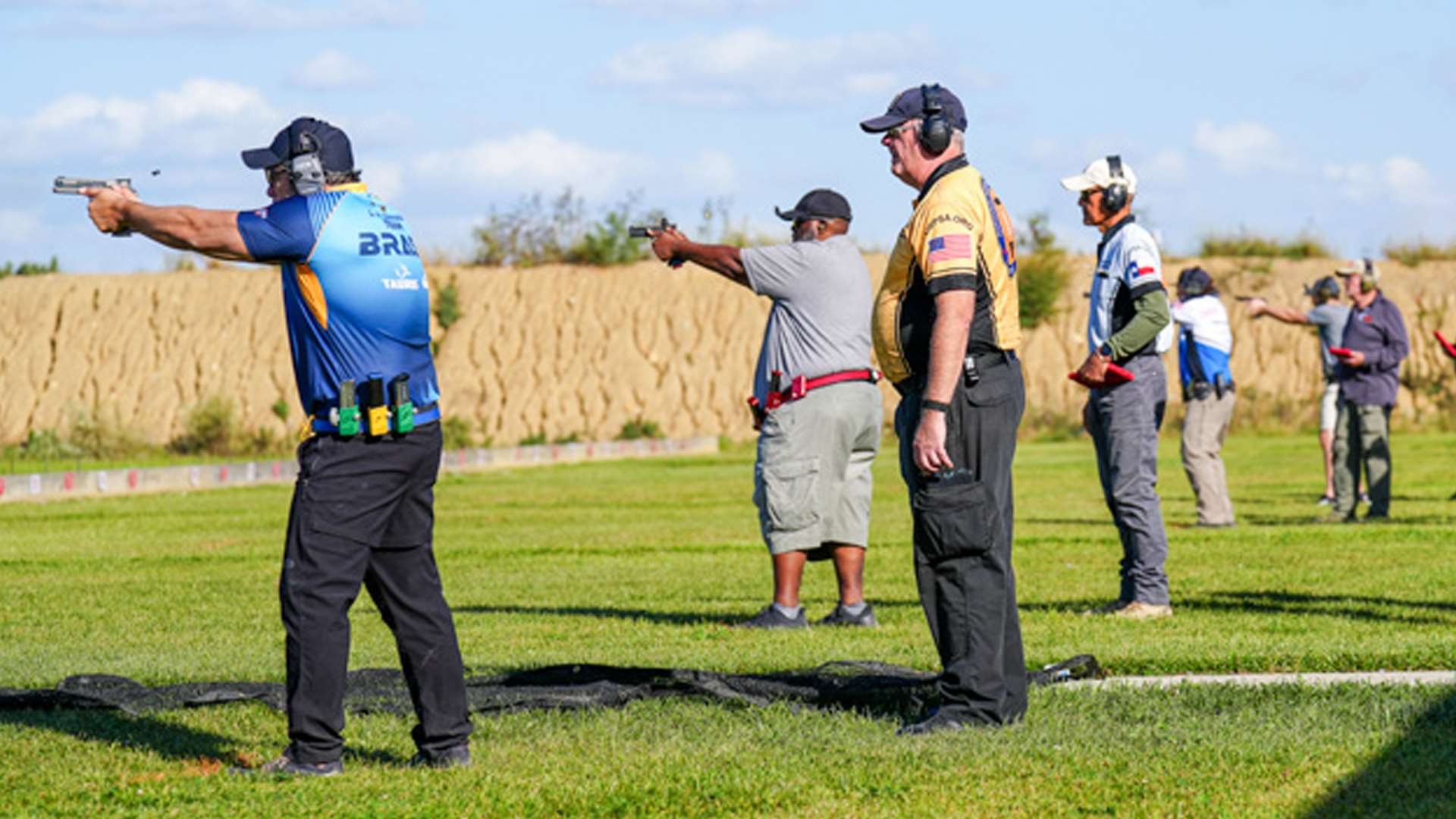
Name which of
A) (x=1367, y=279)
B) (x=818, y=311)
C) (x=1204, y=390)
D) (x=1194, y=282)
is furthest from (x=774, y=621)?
(x=1367, y=279)

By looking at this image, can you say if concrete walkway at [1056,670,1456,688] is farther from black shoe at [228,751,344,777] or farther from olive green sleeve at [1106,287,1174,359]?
black shoe at [228,751,344,777]

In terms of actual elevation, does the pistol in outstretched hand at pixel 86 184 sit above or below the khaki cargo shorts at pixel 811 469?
above

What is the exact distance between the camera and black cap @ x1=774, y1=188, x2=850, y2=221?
10508 millimetres

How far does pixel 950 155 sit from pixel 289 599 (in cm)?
272

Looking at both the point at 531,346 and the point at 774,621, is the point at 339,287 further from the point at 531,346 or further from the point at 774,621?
the point at 531,346

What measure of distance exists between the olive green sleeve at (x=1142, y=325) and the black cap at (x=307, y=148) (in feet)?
16.4

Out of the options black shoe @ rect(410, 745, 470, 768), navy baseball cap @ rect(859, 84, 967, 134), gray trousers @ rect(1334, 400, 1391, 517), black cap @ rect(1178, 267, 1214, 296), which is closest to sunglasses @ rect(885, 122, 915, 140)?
navy baseball cap @ rect(859, 84, 967, 134)

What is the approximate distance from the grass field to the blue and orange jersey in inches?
48.9

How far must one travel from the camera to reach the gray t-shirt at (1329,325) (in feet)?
63.2

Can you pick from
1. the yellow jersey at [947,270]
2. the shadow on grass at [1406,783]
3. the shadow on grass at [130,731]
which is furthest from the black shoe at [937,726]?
the shadow on grass at [130,731]

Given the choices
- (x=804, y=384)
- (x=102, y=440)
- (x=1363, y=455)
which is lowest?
(x=102, y=440)

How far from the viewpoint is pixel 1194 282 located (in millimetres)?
17891

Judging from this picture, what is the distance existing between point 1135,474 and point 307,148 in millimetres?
5582

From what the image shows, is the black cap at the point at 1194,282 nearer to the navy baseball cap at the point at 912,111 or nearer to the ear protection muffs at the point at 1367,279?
→ the ear protection muffs at the point at 1367,279
